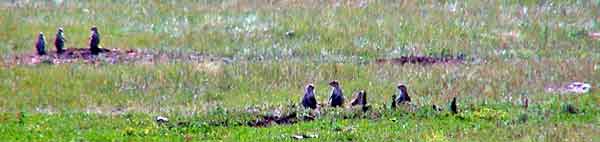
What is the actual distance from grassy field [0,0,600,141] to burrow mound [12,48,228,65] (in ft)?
1.81

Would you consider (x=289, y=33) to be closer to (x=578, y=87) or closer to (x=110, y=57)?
(x=110, y=57)

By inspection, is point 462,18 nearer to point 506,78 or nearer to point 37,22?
point 506,78

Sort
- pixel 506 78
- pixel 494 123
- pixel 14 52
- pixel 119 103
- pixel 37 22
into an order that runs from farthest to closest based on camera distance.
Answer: pixel 37 22 → pixel 14 52 → pixel 506 78 → pixel 119 103 → pixel 494 123

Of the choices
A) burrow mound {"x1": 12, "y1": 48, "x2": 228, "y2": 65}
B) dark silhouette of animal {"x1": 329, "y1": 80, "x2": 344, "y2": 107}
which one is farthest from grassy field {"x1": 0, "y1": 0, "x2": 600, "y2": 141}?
dark silhouette of animal {"x1": 329, "y1": 80, "x2": 344, "y2": 107}

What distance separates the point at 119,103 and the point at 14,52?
804cm

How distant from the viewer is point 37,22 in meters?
40.3

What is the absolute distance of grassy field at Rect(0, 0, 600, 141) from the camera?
79.3 feet

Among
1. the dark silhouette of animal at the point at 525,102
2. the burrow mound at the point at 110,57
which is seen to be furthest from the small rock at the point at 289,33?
the dark silhouette of animal at the point at 525,102

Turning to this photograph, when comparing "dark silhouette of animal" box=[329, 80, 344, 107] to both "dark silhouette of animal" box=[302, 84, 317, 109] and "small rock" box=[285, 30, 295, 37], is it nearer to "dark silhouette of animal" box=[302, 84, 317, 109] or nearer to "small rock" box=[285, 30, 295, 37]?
"dark silhouette of animal" box=[302, 84, 317, 109]

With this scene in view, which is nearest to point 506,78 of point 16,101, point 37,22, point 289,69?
point 289,69

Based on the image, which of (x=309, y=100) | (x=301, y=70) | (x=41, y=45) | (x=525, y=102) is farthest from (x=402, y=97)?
(x=41, y=45)

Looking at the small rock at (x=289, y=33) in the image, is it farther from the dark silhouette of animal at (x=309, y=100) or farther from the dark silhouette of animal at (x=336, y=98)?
the dark silhouette of animal at (x=309, y=100)

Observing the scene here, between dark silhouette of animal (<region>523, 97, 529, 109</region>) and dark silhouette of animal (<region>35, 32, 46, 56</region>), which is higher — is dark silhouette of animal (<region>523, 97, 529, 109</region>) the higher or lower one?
the lower one

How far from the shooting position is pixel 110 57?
34500mm
